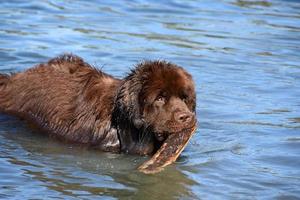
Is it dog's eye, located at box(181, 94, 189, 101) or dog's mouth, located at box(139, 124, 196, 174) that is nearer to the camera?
dog's mouth, located at box(139, 124, 196, 174)

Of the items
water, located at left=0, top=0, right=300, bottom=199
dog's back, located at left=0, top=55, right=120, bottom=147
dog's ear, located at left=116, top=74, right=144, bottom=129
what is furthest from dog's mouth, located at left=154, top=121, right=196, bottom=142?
dog's back, located at left=0, top=55, right=120, bottom=147

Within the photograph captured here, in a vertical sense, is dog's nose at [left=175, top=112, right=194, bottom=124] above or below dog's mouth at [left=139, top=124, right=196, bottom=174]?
above

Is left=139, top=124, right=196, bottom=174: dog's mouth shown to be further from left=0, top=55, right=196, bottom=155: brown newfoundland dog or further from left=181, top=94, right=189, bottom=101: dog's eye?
left=181, top=94, right=189, bottom=101: dog's eye

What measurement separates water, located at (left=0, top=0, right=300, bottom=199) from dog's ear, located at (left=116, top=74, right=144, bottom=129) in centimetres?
45

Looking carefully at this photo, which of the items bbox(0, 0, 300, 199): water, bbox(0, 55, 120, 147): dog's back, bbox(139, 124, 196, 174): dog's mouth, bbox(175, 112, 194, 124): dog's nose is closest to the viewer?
bbox(0, 0, 300, 199): water

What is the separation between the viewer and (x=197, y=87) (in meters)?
12.2

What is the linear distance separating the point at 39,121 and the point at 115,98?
1.11 meters

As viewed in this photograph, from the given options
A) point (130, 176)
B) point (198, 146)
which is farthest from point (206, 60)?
point (130, 176)

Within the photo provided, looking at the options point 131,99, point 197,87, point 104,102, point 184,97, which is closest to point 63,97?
point 104,102

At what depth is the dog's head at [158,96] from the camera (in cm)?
866

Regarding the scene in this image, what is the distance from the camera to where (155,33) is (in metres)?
16.2

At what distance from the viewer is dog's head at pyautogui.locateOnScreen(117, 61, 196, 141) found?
28.4 ft

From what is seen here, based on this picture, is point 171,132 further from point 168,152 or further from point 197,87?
point 197,87

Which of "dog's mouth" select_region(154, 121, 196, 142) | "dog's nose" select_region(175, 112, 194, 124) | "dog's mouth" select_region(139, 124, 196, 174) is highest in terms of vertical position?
"dog's nose" select_region(175, 112, 194, 124)
